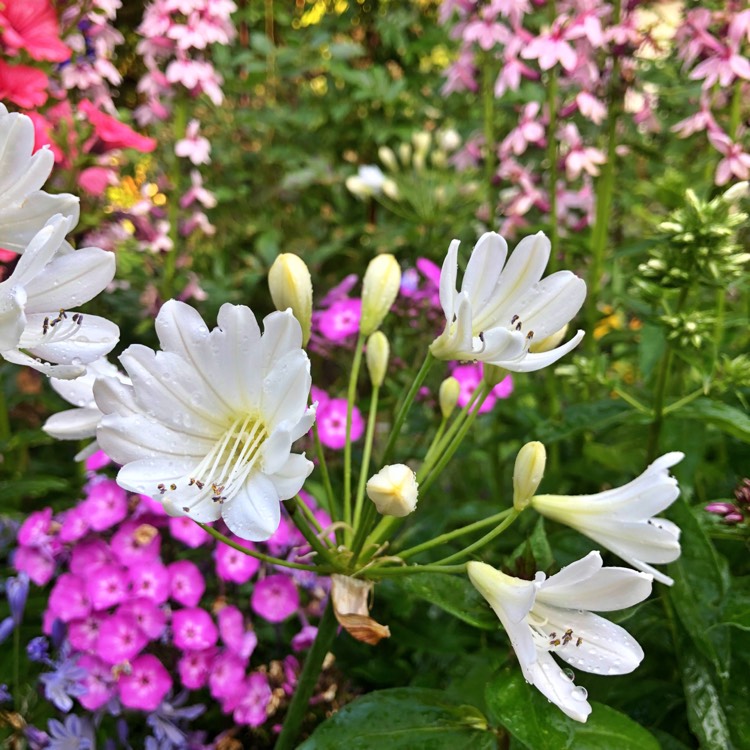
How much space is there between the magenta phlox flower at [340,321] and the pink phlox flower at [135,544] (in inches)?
18.2

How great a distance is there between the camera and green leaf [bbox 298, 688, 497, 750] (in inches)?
29.4

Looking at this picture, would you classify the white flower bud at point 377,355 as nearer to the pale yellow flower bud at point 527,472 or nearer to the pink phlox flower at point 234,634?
the pale yellow flower bud at point 527,472

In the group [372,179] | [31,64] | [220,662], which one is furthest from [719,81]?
[220,662]

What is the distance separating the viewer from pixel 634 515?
0.66 metres

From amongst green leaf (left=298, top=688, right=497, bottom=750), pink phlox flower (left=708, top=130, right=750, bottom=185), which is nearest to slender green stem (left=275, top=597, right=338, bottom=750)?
green leaf (left=298, top=688, right=497, bottom=750)

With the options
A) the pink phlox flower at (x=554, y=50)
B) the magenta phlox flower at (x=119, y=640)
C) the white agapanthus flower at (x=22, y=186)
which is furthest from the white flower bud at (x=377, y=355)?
the pink phlox flower at (x=554, y=50)

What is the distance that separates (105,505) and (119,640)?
0.57 feet

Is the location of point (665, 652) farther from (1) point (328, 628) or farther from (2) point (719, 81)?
(2) point (719, 81)

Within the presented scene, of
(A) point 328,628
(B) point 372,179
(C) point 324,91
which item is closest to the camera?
(A) point 328,628

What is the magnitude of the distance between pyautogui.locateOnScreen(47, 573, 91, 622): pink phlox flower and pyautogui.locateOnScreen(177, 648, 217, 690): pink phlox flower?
14cm

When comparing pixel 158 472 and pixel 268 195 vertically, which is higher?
pixel 158 472

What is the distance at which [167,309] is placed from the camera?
64 cm

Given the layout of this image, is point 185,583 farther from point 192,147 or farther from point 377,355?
point 192,147

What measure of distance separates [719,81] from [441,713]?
113 centimetres
